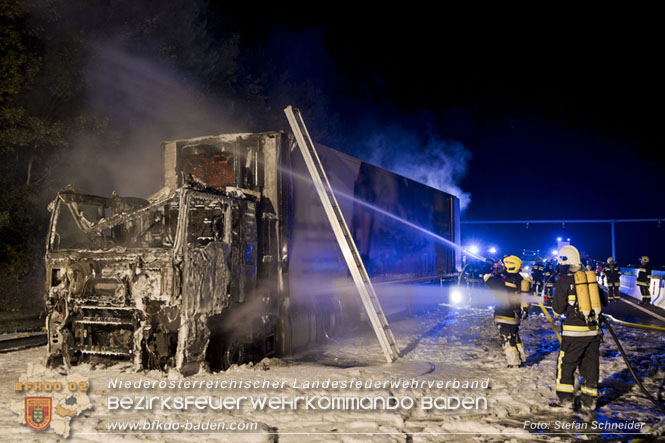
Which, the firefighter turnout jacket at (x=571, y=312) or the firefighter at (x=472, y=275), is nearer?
the firefighter turnout jacket at (x=571, y=312)

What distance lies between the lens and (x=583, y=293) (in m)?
5.43

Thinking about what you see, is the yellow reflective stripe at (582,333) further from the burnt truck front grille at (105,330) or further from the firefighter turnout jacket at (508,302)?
the burnt truck front grille at (105,330)

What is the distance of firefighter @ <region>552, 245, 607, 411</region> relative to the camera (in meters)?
5.26

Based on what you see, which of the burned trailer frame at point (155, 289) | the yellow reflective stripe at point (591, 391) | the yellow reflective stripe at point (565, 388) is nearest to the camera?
the yellow reflective stripe at point (591, 391)

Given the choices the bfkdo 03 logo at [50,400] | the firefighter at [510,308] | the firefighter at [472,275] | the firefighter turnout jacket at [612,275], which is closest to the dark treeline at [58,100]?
the bfkdo 03 logo at [50,400]

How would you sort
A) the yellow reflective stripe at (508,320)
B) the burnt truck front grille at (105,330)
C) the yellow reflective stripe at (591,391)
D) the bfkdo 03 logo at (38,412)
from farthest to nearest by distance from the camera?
the yellow reflective stripe at (508,320), the burnt truck front grille at (105,330), the yellow reflective stripe at (591,391), the bfkdo 03 logo at (38,412)

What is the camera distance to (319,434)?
441 centimetres

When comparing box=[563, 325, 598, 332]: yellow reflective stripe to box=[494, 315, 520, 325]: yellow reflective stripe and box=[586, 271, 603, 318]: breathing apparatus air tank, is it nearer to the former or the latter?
box=[586, 271, 603, 318]: breathing apparatus air tank

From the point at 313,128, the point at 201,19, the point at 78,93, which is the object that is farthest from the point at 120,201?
the point at 313,128

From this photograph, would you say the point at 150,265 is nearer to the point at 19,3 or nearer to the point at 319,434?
the point at 319,434

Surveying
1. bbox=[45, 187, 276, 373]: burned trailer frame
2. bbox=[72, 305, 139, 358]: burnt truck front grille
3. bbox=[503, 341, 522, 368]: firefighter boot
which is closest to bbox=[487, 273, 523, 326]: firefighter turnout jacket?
bbox=[503, 341, 522, 368]: firefighter boot

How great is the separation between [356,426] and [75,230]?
547 cm

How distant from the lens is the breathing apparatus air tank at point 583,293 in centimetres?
536

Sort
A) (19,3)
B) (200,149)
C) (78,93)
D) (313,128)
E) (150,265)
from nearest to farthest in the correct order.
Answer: (150,265)
(200,149)
(19,3)
(78,93)
(313,128)
